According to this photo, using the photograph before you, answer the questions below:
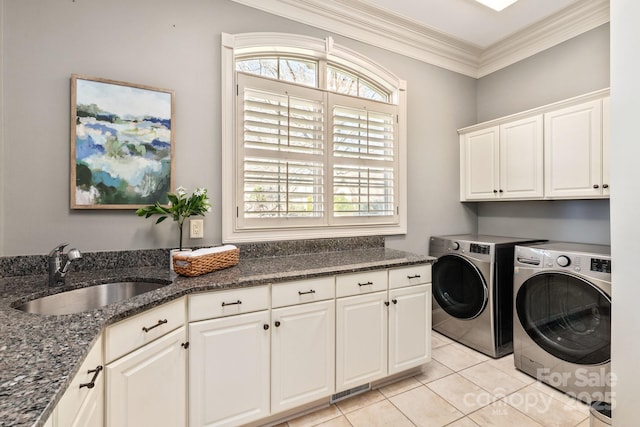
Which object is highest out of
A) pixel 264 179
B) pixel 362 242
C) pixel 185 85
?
pixel 185 85

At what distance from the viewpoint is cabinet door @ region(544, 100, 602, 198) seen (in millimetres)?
2109

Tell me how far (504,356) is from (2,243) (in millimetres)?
3488

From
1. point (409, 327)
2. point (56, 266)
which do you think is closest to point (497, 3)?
point (409, 327)

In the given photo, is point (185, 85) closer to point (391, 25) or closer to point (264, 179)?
point (264, 179)

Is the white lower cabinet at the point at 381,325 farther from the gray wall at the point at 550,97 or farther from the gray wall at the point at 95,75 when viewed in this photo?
the gray wall at the point at 550,97

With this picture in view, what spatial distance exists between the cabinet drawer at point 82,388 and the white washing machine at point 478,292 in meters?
2.51

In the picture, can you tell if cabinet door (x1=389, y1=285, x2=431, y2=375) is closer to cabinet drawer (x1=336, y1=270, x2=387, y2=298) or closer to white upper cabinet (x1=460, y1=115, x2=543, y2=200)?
cabinet drawer (x1=336, y1=270, x2=387, y2=298)

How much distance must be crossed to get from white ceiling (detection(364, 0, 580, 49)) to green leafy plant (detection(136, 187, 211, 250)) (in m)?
2.02

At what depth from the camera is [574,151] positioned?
88.0 inches

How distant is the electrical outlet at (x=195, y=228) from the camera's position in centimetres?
192

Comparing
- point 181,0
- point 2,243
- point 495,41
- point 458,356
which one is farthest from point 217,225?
point 495,41

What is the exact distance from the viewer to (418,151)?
9.46 ft

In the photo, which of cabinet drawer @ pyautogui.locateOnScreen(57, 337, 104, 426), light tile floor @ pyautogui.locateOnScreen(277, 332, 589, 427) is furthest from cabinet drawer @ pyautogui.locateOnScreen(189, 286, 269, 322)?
light tile floor @ pyautogui.locateOnScreen(277, 332, 589, 427)

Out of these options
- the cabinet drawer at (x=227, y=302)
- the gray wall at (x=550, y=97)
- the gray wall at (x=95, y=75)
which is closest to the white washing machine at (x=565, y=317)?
the gray wall at (x=550, y=97)
